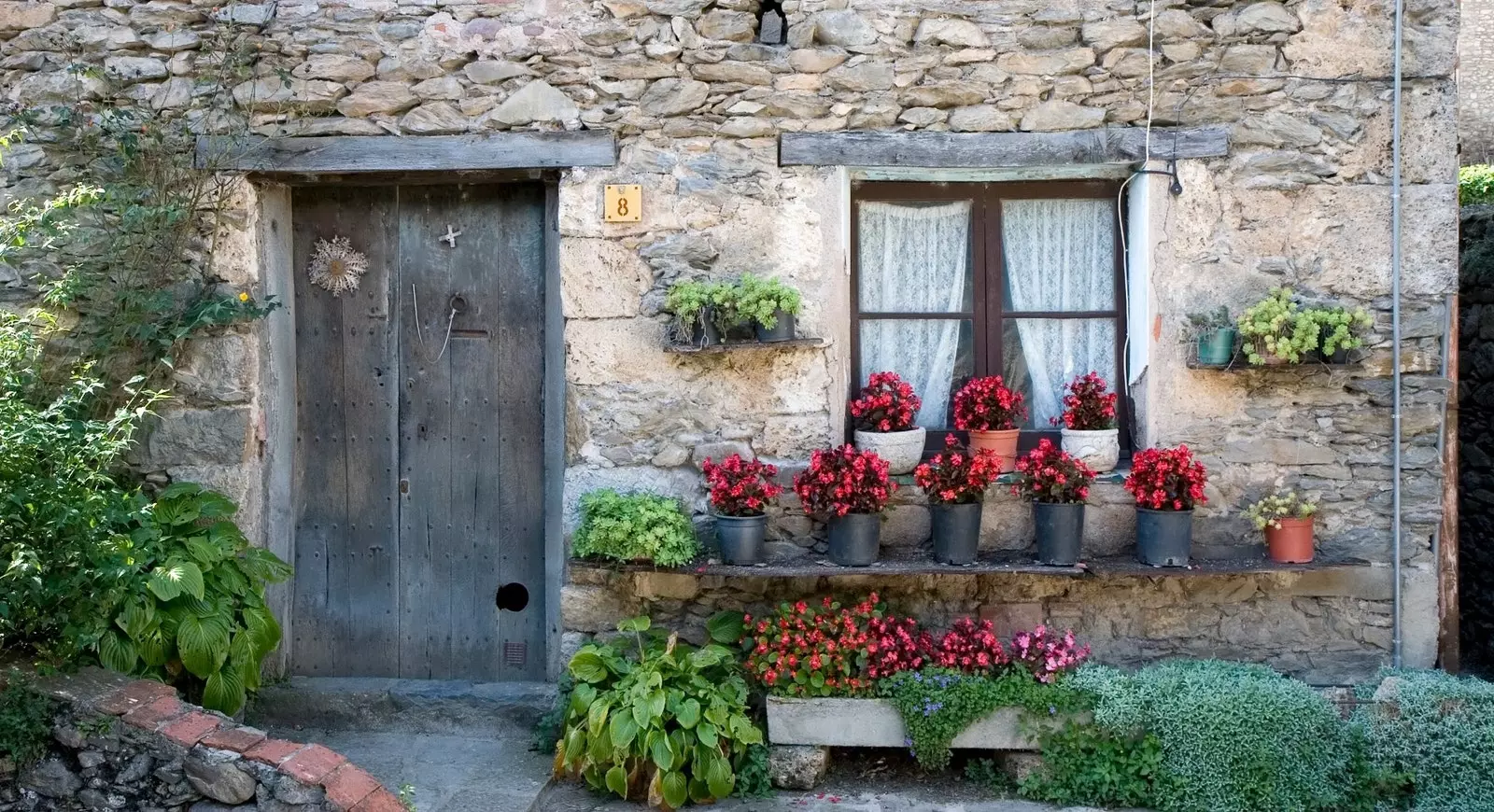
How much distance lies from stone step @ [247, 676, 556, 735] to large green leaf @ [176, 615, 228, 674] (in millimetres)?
811

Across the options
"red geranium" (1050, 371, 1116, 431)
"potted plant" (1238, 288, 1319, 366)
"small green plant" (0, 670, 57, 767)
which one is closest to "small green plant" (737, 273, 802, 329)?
"red geranium" (1050, 371, 1116, 431)

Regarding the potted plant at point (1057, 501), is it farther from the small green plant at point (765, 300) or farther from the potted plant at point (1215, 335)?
the small green plant at point (765, 300)

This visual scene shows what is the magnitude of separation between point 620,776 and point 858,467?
4.46 feet

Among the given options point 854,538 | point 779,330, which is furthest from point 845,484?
point 779,330

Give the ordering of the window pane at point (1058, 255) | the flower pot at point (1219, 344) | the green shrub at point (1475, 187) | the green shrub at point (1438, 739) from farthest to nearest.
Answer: the green shrub at point (1475, 187)
the window pane at point (1058, 255)
the flower pot at point (1219, 344)
the green shrub at point (1438, 739)

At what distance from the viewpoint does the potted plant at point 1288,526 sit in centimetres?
449

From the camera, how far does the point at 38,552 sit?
369cm

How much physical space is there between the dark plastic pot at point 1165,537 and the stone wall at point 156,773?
2.78 metres

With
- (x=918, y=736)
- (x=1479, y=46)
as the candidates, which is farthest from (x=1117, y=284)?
(x=1479, y=46)

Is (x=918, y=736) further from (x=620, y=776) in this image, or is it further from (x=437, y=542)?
(x=437, y=542)

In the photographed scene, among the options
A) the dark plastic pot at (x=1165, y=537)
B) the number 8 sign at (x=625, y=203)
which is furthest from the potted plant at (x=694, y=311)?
the dark plastic pot at (x=1165, y=537)

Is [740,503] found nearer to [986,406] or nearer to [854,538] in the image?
[854,538]

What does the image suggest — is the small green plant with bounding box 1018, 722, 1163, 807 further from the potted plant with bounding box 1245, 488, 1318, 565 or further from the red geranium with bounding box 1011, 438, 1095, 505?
the potted plant with bounding box 1245, 488, 1318, 565

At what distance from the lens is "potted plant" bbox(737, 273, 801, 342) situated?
14.8 feet
